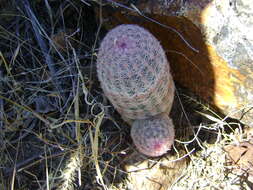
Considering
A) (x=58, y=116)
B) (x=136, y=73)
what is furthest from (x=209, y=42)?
(x=58, y=116)

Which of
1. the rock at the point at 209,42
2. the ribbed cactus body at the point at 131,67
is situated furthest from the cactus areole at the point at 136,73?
the rock at the point at 209,42

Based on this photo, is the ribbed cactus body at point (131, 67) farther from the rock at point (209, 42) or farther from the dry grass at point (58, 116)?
the dry grass at point (58, 116)

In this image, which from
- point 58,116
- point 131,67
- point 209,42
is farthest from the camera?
point 58,116

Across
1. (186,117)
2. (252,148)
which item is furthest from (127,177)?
(252,148)

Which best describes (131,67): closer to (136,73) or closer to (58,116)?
(136,73)

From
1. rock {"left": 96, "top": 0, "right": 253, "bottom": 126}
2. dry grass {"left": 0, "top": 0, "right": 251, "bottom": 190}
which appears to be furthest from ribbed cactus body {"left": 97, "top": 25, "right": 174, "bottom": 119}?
dry grass {"left": 0, "top": 0, "right": 251, "bottom": 190}

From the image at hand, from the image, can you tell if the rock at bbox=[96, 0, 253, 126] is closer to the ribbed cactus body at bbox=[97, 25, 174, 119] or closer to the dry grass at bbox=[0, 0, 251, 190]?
the dry grass at bbox=[0, 0, 251, 190]

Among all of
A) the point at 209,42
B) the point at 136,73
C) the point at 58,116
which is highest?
the point at 209,42
